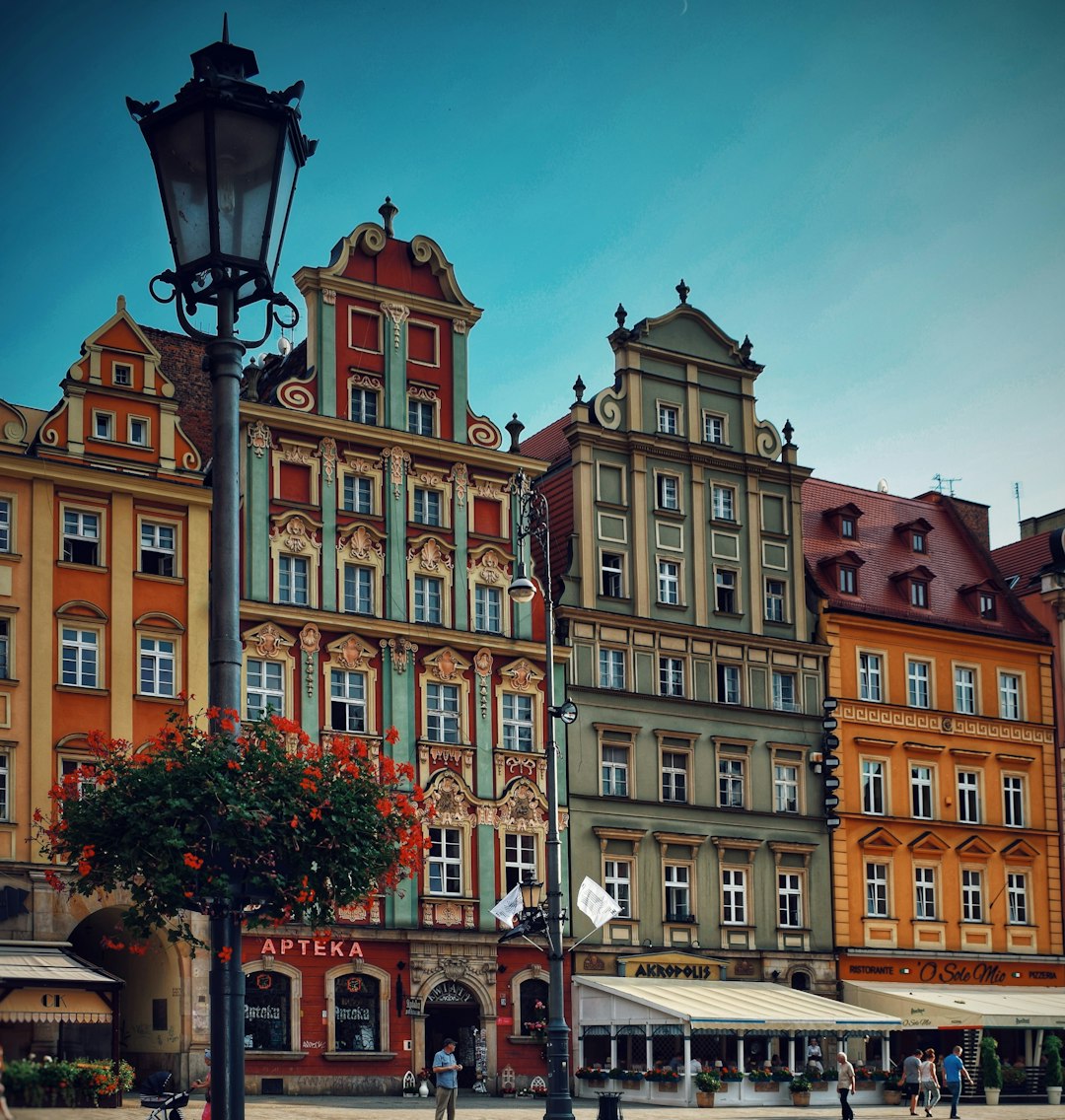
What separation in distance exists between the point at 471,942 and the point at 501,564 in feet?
29.9

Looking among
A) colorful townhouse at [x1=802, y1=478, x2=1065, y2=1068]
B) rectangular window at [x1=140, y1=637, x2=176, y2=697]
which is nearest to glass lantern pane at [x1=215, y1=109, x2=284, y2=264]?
rectangular window at [x1=140, y1=637, x2=176, y2=697]

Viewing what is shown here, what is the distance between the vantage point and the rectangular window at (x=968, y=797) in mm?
53656

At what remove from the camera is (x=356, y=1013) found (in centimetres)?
4094

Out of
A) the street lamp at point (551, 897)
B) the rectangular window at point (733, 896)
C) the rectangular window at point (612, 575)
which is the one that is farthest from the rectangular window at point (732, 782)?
the street lamp at point (551, 897)

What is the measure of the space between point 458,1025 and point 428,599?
9969 mm

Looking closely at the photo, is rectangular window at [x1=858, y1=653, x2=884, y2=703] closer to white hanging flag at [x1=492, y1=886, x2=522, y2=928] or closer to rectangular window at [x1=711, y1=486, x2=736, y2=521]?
rectangular window at [x1=711, y1=486, x2=736, y2=521]

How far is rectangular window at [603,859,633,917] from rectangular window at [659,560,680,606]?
22.9ft

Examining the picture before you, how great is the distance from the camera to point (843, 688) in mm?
51500

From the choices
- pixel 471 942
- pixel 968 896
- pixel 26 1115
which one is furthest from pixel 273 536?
pixel 26 1115

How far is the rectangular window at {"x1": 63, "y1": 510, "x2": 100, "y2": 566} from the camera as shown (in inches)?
1527

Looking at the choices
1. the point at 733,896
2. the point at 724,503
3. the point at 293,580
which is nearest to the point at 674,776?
the point at 733,896

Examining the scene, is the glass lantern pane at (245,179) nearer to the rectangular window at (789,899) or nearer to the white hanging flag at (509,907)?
the white hanging flag at (509,907)

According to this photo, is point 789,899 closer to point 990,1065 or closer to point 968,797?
point 990,1065

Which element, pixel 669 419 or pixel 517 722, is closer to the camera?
pixel 517 722
